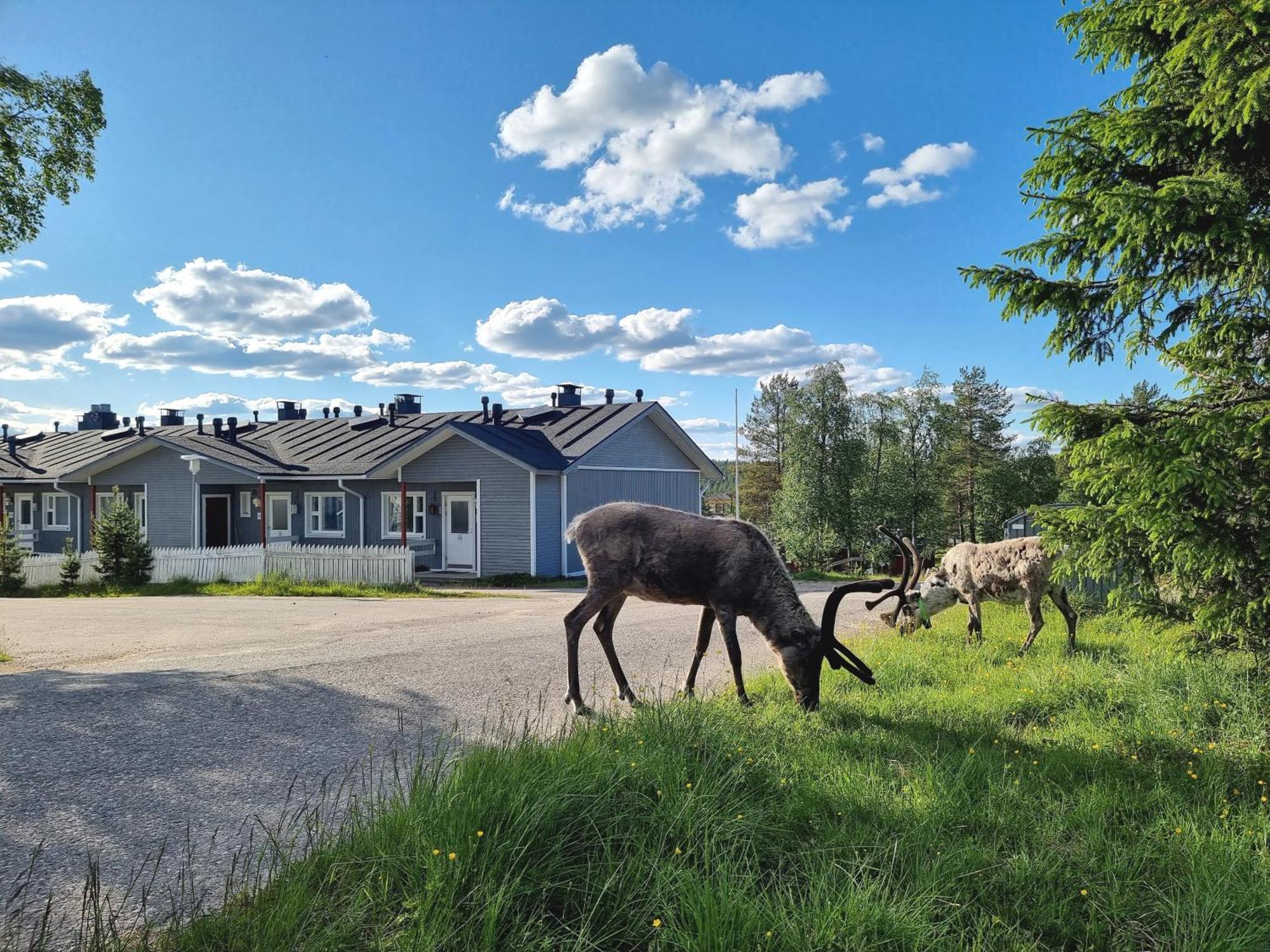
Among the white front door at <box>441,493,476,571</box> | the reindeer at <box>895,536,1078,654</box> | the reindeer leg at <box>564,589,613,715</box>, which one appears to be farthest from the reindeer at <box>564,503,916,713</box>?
the white front door at <box>441,493,476,571</box>

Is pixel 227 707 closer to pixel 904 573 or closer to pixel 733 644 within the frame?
pixel 733 644

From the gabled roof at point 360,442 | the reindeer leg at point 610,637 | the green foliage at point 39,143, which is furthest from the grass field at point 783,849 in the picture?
the gabled roof at point 360,442

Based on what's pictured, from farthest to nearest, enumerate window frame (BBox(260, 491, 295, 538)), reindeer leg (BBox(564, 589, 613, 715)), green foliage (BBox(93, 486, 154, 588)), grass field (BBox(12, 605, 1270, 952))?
window frame (BBox(260, 491, 295, 538)) → green foliage (BBox(93, 486, 154, 588)) → reindeer leg (BBox(564, 589, 613, 715)) → grass field (BBox(12, 605, 1270, 952))

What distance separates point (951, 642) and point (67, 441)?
49.1 m

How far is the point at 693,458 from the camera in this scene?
31250 mm

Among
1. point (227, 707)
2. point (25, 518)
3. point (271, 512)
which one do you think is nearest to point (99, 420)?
point (25, 518)

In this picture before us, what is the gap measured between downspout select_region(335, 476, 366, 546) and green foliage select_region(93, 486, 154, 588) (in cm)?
670

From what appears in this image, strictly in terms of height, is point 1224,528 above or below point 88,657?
above

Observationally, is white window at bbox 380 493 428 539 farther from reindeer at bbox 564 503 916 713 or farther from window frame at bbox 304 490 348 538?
reindeer at bbox 564 503 916 713

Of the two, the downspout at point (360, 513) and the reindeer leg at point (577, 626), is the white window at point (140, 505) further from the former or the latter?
the reindeer leg at point (577, 626)

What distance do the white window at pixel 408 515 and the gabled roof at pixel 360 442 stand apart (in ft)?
5.25

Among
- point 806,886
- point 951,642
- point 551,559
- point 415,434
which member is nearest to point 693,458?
point 551,559

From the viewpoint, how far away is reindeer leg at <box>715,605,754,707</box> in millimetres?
6285

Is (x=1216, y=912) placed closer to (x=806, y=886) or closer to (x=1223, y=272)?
(x=806, y=886)
